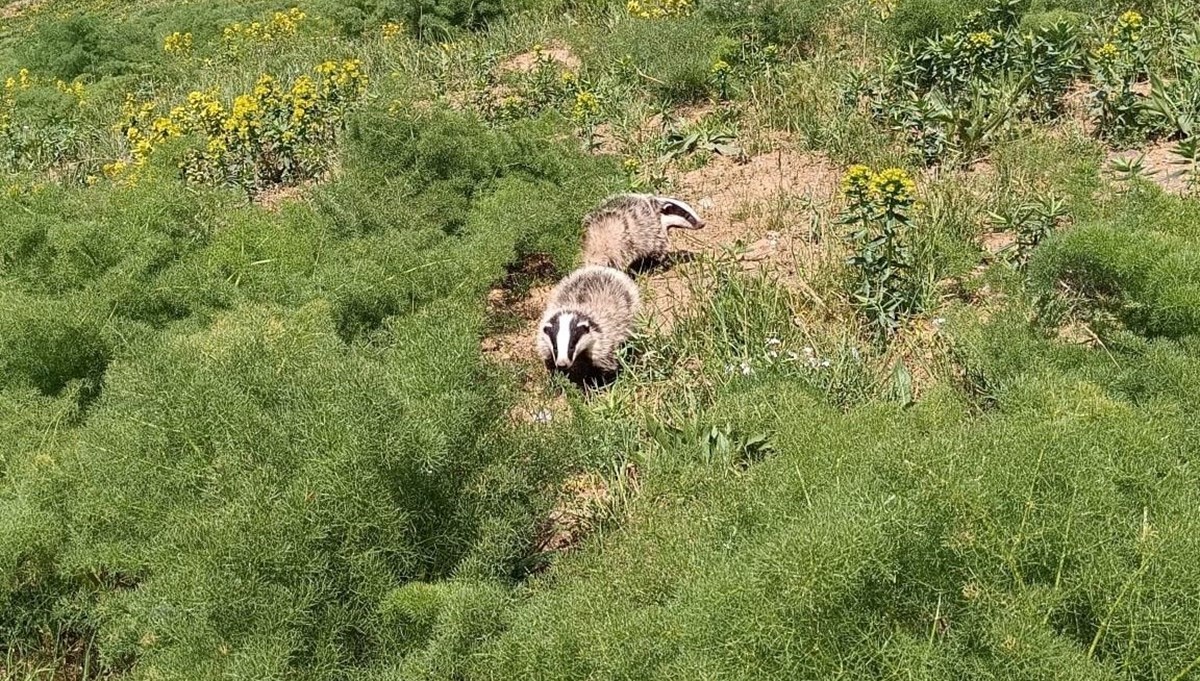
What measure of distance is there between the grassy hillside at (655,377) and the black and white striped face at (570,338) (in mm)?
223

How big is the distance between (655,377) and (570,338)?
463 millimetres

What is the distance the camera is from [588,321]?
509 cm

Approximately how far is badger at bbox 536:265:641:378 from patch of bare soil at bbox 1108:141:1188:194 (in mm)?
2873

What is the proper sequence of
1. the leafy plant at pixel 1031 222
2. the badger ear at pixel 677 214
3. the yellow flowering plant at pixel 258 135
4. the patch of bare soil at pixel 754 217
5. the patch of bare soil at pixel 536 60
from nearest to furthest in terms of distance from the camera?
the leafy plant at pixel 1031 222 < the patch of bare soil at pixel 754 217 < the badger ear at pixel 677 214 < the yellow flowering plant at pixel 258 135 < the patch of bare soil at pixel 536 60

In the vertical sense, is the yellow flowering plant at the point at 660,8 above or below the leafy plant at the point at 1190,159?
below

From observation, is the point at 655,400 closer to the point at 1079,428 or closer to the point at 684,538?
the point at 684,538

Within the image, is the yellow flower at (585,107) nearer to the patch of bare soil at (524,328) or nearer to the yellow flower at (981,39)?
the patch of bare soil at (524,328)

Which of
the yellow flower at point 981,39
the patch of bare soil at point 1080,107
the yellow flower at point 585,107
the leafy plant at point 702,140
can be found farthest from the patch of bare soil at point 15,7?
the patch of bare soil at point 1080,107

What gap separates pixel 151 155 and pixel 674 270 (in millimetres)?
3394

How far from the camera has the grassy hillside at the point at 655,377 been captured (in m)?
2.47

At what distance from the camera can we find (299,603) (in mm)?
2820

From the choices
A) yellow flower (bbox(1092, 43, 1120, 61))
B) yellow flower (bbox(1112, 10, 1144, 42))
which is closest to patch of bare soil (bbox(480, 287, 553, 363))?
yellow flower (bbox(1092, 43, 1120, 61))

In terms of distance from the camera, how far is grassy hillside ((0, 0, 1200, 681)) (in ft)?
8.11

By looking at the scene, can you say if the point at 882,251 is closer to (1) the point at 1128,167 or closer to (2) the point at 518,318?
(1) the point at 1128,167
